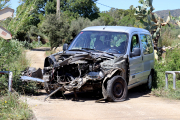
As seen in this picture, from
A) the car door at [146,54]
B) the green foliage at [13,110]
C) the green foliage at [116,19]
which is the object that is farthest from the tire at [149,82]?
the green foliage at [116,19]

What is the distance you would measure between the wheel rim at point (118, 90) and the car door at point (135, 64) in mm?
630

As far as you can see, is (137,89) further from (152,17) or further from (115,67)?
(152,17)

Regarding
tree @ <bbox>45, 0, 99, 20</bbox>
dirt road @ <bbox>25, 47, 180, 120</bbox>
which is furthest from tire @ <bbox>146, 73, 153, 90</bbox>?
tree @ <bbox>45, 0, 99, 20</bbox>

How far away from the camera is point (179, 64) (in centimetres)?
991

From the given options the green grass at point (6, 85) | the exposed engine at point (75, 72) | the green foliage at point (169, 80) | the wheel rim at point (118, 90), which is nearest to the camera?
the green grass at point (6, 85)

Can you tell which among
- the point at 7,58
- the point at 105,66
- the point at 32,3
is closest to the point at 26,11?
the point at 32,3

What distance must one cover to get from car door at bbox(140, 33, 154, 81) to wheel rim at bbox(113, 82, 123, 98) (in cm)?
163

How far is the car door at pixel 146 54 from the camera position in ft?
27.6

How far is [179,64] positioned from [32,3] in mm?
6085

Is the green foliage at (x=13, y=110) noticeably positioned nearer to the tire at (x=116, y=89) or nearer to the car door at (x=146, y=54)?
the tire at (x=116, y=89)

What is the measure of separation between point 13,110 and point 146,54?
509 centimetres

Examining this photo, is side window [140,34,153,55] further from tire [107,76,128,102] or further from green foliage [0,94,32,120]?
green foliage [0,94,32,120]

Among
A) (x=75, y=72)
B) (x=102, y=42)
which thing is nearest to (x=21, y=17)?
(x=75, y=72)

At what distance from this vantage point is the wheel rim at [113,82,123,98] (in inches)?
267
